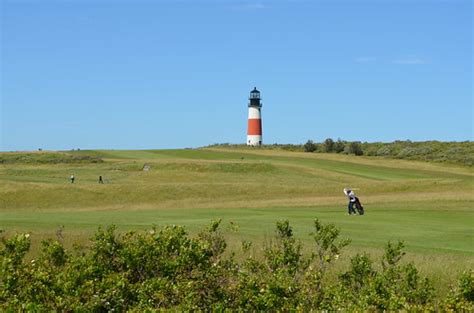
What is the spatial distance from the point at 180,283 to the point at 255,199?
41.9 m

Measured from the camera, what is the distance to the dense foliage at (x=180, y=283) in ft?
37.0

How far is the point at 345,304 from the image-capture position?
11.8 meters

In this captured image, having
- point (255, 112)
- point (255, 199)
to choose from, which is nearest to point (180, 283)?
point (255, 199)

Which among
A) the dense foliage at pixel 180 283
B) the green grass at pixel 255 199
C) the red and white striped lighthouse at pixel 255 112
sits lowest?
the green grass at pixel 255 199

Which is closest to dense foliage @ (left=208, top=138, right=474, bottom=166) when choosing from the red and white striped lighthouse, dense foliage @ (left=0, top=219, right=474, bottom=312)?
the red and white striped lighthouse

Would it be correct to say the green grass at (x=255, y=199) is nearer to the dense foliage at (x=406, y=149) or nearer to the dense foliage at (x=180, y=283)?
the dense foliage at (x=180, y=283)

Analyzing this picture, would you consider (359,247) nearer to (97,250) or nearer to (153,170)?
(97,250)

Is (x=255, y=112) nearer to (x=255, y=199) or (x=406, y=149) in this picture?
(x=406, y=149)

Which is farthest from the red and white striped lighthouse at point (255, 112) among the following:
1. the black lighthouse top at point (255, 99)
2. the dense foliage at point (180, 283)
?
the dense foliage at point (180, 283)

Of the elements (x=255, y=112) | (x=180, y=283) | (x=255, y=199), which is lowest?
(x=255, y=199)

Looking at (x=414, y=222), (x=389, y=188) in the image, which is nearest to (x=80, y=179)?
(x=389, y=188)

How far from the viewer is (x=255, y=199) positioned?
177 feet

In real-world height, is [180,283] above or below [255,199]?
above

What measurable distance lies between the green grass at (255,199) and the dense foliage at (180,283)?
526 cm
